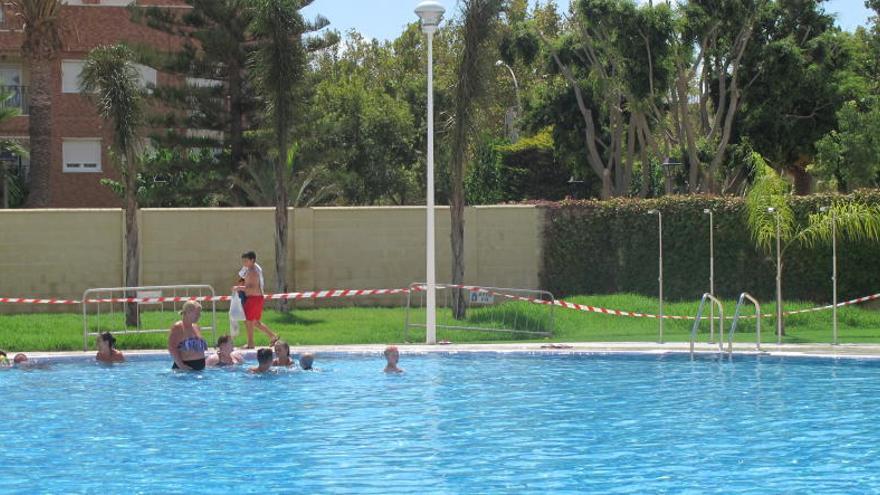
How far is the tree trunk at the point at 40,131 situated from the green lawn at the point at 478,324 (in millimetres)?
11079

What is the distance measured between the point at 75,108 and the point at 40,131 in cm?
714

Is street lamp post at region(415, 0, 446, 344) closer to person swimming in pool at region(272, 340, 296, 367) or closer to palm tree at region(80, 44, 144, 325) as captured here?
person swimming in pool at region(272, 340, 296, 367)

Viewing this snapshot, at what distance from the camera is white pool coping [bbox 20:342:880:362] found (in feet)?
67.6

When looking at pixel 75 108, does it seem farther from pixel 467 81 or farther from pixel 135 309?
pixel 467 81

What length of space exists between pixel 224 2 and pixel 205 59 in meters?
1.77

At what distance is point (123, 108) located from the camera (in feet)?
80.9

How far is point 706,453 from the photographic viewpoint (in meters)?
12.3

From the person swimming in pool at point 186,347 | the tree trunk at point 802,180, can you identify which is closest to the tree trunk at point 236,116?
the person swimming in pool at point 186,347

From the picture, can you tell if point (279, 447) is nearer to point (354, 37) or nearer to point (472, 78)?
point (472, 78)

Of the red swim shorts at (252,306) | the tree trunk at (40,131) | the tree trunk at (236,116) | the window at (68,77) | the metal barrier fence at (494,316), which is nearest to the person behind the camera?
the red swim shorts at (252,306)

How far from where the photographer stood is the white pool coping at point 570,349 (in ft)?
67.6

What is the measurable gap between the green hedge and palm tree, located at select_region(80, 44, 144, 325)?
33.3 ft

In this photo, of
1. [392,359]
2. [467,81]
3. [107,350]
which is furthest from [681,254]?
[107,350]

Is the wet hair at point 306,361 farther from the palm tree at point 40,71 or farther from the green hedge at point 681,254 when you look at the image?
the palm tree at point 40,71
